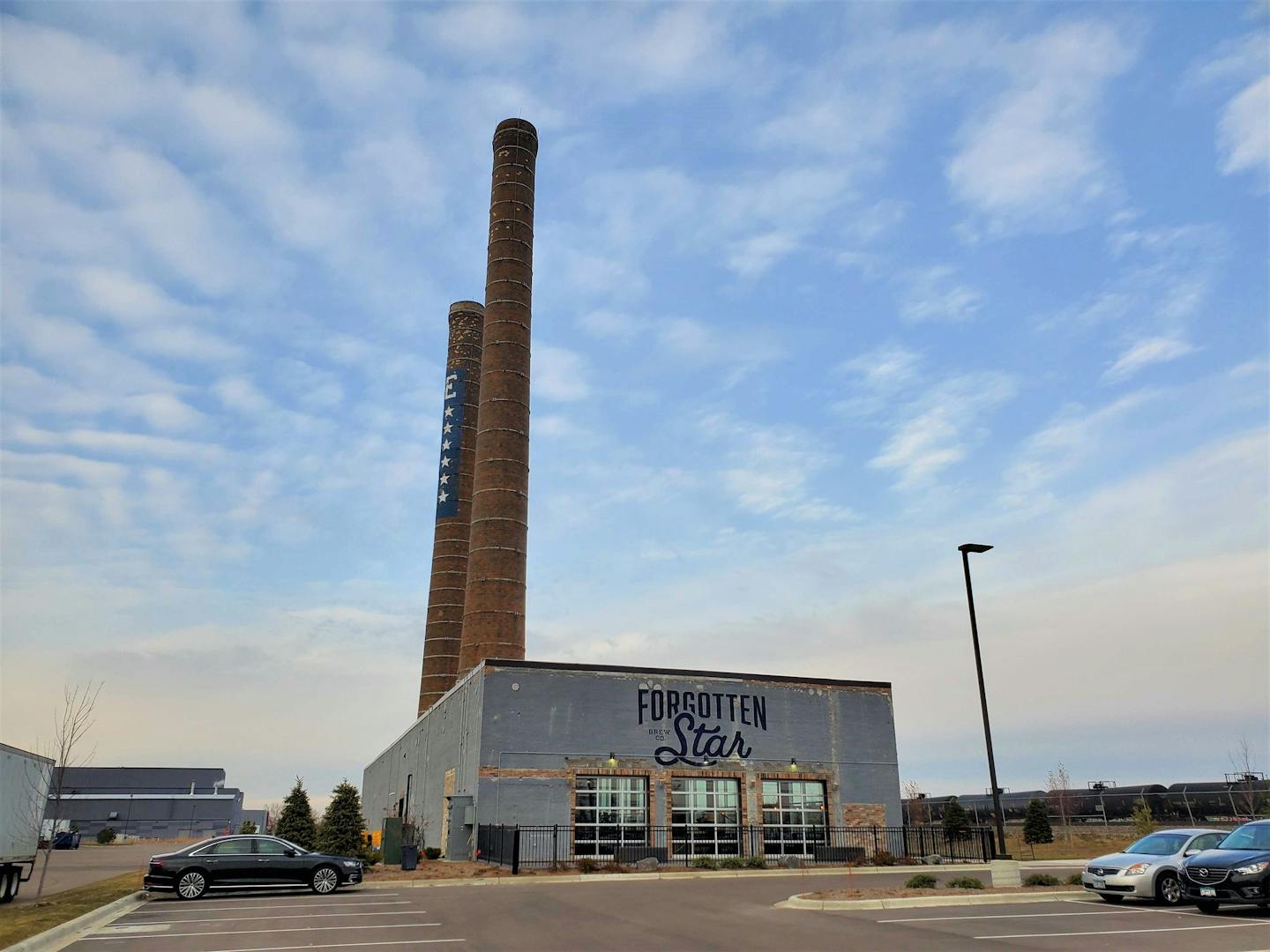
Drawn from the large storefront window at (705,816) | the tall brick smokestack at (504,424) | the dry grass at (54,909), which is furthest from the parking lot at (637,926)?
the tall brick smokestack at (504,424)

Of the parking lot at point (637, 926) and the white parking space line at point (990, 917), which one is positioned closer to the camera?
the parking lot at point (637, 926)

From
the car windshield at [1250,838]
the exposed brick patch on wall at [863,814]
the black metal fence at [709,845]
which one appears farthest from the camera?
the exposed brick patch on wall at [863,814]

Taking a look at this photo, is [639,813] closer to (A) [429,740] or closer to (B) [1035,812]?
(A) [429,740]

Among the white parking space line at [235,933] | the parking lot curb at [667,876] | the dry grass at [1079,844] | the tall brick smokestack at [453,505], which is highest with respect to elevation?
the tall brick smokestack at [453,505]

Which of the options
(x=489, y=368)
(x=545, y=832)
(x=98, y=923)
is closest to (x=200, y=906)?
(x=98, y=923)

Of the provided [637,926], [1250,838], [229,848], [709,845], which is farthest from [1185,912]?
[229,848]

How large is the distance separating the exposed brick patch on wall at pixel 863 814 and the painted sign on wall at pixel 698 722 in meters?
4.82

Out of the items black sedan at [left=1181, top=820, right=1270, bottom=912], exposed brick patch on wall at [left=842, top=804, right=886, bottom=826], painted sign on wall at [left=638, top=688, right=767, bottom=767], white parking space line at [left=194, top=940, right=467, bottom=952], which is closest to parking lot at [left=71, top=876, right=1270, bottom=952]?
white parking space line at [left=194, top=940, right=467, bottom=952]

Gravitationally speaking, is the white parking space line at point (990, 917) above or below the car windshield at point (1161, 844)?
below

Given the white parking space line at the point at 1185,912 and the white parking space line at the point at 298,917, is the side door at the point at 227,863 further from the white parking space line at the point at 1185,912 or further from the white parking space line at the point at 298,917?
the white parking space line at the point at 1185,912

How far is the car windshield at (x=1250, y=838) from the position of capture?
1744 centimetres

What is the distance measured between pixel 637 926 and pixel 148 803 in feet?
382

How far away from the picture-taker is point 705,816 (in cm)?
3438

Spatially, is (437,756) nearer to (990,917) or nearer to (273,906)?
(273,906)
